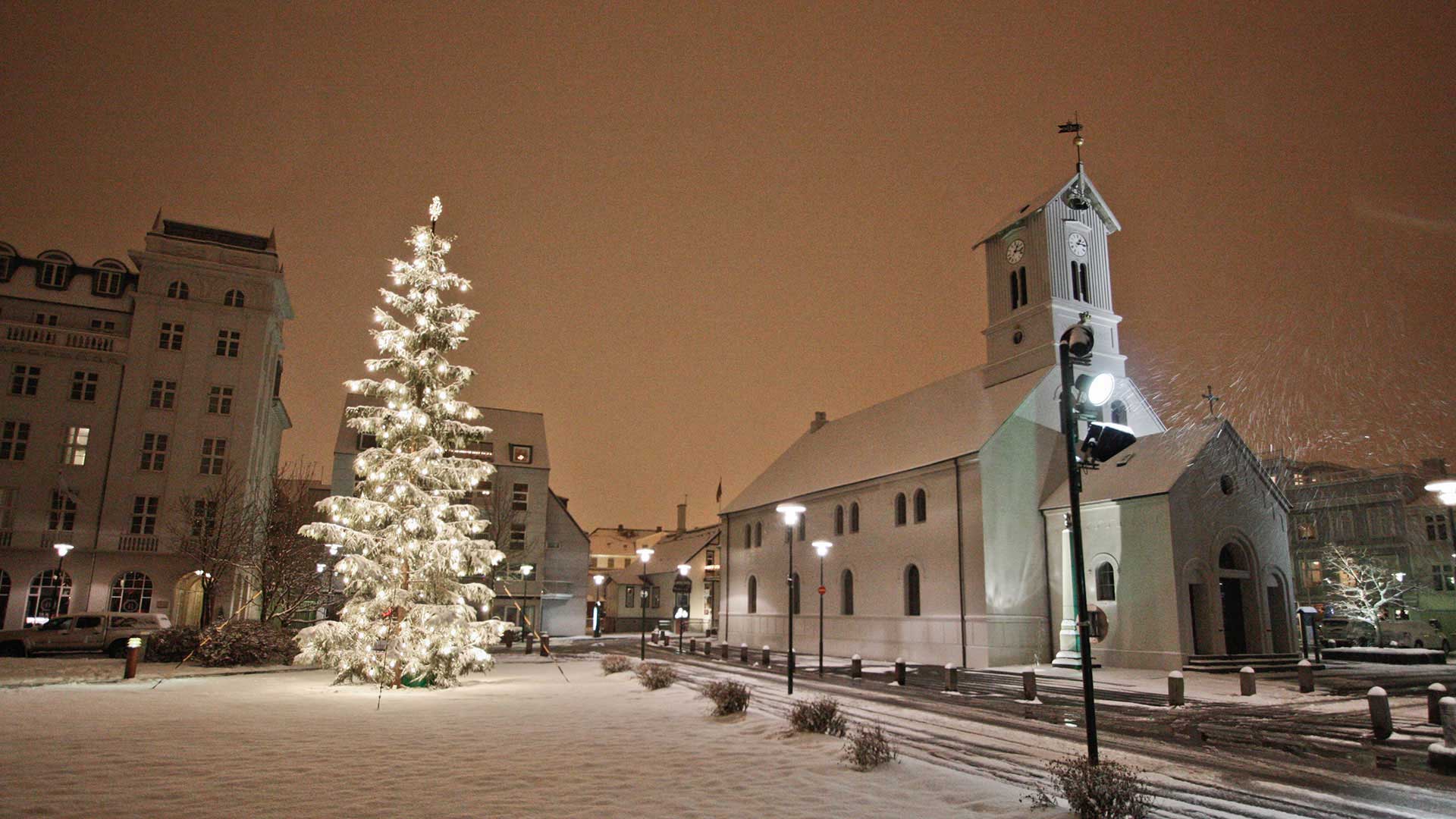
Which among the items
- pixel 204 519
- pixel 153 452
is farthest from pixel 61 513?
pixel 204 519

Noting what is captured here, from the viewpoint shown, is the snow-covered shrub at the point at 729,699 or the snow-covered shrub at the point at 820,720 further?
the snow-covered shrub at the point at 729,699

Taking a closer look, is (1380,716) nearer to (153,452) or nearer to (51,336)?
(153,452)

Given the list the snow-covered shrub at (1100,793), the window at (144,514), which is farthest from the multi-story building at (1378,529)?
the window at (144,514)

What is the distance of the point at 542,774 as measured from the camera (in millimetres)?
9773

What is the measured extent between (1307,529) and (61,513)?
69.4 metres

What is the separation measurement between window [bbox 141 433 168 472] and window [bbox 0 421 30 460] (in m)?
4.73

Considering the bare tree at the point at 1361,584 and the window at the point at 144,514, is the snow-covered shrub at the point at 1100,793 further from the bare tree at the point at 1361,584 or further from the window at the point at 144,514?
the bare tree at the point at 1361,584

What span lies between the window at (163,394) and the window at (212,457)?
8.07 ft

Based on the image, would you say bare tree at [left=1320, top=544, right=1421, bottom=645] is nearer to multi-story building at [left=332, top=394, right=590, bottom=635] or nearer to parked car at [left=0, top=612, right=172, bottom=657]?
multi-story building at [left=332, top=394, right=590, bottom=635]

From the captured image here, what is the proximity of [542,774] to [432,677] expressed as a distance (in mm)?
11465

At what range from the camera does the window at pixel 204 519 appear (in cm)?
3008

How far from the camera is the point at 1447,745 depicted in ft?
38.0

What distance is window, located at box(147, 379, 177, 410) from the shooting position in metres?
40.4

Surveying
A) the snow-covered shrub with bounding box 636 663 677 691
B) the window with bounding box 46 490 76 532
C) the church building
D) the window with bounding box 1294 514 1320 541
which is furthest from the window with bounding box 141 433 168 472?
the window with bounding box 1294 514 1320 541
